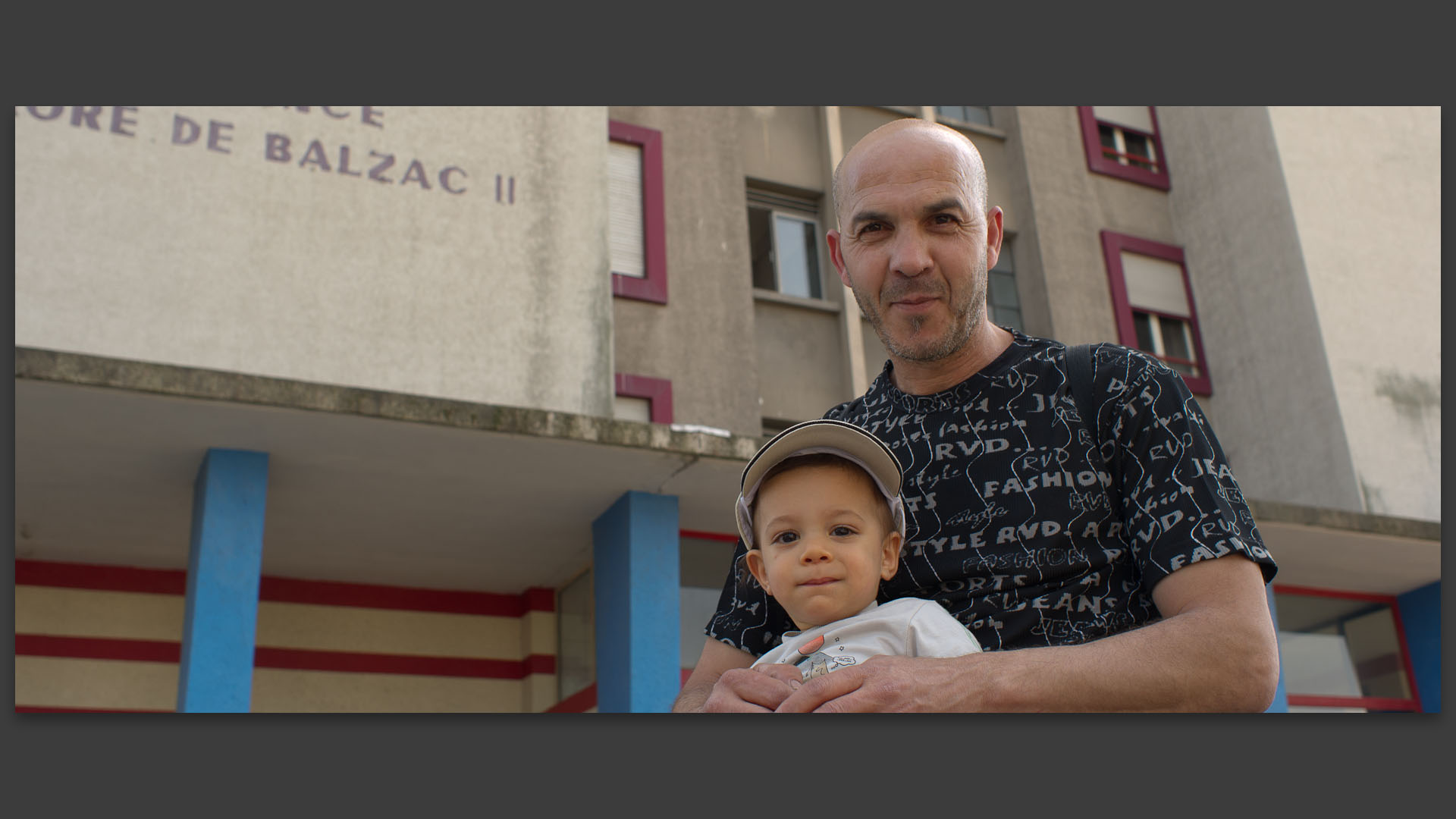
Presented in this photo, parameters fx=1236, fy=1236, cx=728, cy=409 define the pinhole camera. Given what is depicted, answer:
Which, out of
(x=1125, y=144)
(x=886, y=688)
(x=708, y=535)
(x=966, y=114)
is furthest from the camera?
(x=1125, y=144)

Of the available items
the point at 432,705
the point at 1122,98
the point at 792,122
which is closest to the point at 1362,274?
the point at 792,122

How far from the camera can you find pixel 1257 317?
13727mm

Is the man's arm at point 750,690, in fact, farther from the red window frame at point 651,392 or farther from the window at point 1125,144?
the window at point 1125,144

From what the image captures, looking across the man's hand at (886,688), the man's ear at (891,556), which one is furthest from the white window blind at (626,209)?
the man's hand at (886,688)

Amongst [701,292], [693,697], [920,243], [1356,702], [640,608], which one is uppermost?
[701,292]

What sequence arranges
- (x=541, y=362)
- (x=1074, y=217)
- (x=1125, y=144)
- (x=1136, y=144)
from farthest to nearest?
(x=1136, y=144) → (x=1125, y=144) → (x=1074, y=217) → (x=541, y=362)

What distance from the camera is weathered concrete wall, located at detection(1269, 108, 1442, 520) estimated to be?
1281 centimetres

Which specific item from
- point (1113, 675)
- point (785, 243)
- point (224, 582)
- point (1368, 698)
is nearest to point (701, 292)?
point (785, 243)

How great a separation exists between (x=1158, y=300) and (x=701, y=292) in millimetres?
5945

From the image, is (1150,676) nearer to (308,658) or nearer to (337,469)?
(337,469)

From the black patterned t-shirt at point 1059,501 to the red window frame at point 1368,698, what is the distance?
1058 cm

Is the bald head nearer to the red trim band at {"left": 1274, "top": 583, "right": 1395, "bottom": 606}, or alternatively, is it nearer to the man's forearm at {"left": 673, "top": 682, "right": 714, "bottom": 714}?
the man's forearm at {"left": 673, "top": 682, "right": 714, "bottom": 714}

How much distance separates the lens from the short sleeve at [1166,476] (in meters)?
A: 1.74

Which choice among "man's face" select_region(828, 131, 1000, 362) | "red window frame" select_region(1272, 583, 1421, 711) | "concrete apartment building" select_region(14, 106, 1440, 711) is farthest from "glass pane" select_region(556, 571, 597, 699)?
"man's face" select_region(828, 131, 1000, 362)
